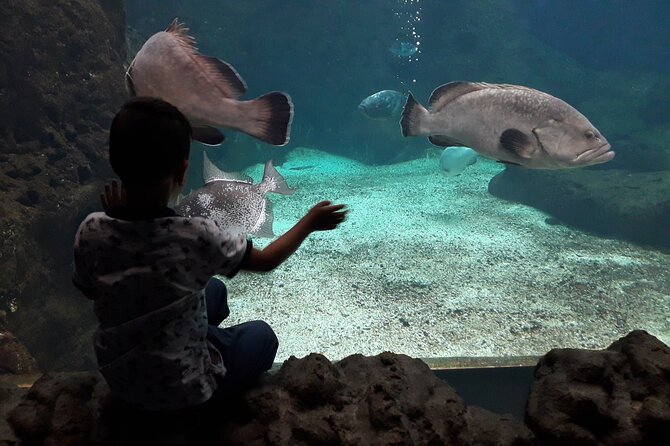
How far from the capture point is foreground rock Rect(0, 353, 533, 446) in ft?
4.72

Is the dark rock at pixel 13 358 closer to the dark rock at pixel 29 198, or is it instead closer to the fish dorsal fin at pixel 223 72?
the dark rock at pixel 29 198

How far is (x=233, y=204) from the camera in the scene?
276 centimetres

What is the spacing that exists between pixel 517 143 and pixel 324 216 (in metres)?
1.57

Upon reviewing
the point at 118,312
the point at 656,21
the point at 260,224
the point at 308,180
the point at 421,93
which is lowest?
the point at 308,180

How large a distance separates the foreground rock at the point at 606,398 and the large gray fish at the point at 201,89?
155 centimetres

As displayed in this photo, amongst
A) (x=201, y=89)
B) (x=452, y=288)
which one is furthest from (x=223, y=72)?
(x=452, y=288)

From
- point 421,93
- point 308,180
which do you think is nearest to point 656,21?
point 421,93

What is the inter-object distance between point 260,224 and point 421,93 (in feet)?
48.9

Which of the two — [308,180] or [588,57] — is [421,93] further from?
[588,57]

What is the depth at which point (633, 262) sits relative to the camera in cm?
557

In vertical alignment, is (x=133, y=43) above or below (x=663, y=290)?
above

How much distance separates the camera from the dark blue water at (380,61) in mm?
15078

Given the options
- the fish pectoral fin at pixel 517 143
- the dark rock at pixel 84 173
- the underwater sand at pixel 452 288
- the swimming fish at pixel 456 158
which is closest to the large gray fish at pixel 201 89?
the fish pectoral fin at pixel 517 143

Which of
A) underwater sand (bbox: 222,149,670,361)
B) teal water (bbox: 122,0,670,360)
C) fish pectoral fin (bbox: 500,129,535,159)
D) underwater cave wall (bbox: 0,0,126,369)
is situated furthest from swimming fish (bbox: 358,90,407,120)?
fish pectoral fin (bbox: 500,129,535,159)
